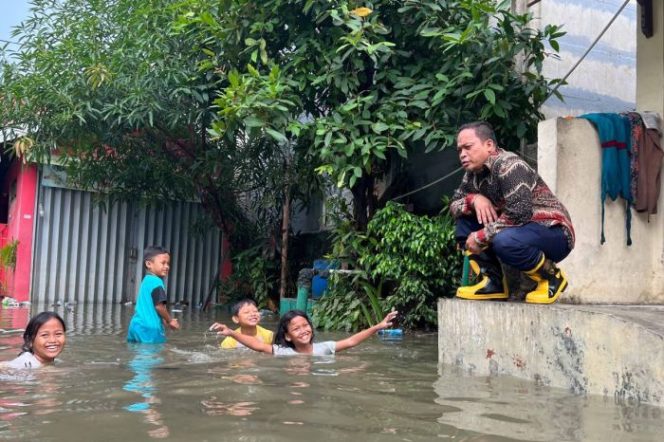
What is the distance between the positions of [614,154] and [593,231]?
0.65m

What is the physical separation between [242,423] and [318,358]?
8.26 feet

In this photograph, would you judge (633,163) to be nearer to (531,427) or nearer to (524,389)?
(524,389)

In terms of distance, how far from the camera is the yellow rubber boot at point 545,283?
461 centimetres

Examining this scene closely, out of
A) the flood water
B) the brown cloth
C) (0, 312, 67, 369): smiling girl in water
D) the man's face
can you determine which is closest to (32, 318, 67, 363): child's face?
(0, 312, 67, 369): smiling girl in water

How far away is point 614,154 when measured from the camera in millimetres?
5855

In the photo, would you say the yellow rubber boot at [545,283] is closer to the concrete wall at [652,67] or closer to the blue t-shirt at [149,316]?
the concrete wall at [652,67]

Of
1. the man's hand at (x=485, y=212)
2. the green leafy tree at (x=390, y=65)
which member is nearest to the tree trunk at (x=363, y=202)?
the green leafy tree at (x=390, y=65)

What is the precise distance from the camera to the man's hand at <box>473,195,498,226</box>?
15.3ft

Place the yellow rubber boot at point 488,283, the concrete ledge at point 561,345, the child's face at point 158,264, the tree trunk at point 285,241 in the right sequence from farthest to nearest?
the tree trunk at point 285,241, the child's face at point 158,264, the yellow rubber boot at point 488,283, the concrete ledge at point 561,345

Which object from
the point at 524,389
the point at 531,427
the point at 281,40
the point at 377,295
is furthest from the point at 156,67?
the point at 531,427

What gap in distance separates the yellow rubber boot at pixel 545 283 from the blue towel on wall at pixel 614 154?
1361mm

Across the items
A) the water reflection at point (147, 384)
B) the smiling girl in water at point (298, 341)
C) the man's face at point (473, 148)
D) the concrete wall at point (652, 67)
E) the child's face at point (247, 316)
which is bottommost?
the water reflection at point (147, 384)

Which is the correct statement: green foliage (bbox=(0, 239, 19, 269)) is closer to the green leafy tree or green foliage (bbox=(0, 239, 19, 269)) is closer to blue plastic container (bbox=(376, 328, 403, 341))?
the green leafy tree

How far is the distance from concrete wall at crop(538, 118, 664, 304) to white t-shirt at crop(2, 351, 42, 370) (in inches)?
156
